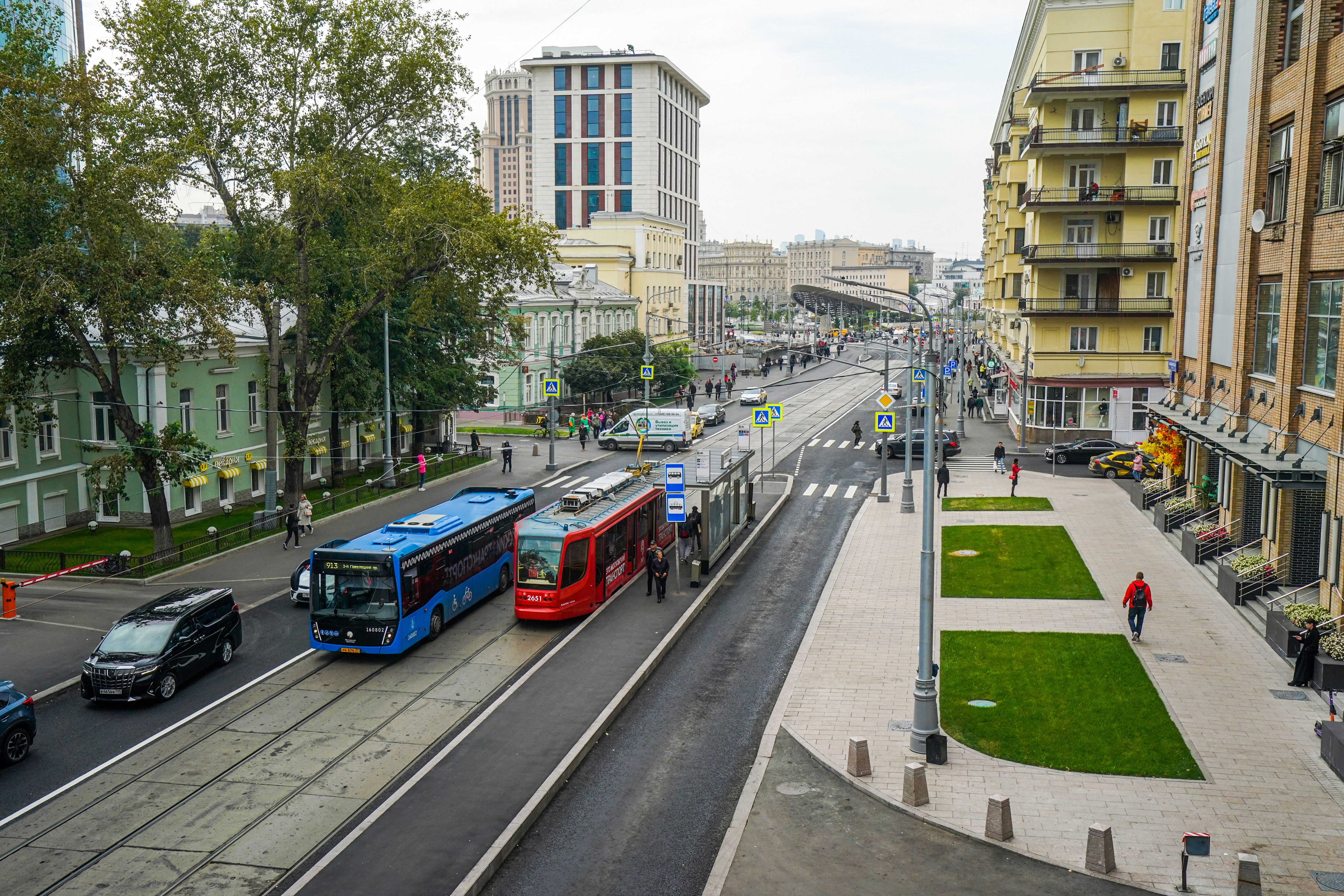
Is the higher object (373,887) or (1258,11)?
(1258,11)

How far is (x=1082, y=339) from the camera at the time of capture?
60219 millimetres

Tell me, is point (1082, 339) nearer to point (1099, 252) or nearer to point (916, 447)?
point (1099, 252)

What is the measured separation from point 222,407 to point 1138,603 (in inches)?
1342

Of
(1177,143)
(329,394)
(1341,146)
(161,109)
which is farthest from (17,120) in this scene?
(1177,143)

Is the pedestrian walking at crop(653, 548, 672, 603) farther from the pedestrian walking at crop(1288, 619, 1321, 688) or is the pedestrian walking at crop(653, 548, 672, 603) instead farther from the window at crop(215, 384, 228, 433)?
the window at crop(215, 384, 228, 433)

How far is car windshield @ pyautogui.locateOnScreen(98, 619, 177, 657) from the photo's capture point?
22.7 metres

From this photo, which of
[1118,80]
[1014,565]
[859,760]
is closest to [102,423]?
[1014,565]

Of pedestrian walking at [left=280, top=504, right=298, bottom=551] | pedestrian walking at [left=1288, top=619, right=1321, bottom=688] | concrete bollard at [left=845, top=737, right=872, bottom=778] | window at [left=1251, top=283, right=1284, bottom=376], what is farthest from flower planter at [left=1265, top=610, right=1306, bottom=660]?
pedestrian walking at [left=280, top=504, right=298, bottom=551]

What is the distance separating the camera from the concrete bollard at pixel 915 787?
1719cm

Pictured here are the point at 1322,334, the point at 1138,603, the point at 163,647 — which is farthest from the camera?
the point at 1322,334

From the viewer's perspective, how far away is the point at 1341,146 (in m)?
25.0

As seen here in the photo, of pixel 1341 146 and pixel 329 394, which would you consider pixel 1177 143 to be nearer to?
pixel 1341 146

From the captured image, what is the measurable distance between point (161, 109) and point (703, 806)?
31858mm

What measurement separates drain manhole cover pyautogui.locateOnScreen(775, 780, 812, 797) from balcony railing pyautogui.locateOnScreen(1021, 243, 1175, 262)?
46267mm
